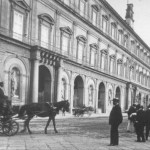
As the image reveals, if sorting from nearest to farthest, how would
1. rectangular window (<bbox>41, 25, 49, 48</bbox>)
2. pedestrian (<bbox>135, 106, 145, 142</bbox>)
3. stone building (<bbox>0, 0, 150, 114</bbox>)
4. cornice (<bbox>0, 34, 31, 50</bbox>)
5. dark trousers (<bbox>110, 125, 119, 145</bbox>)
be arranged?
dark trousers (<bbox>110, 125, 119, 145</bbox>) < pedestrian (<bbox>135, 106, 145, 142</bbox>) < cornice (<bbox>0, 34, 31, 50</bbox>) < stone building (<bbox>0, 0, 150, 114</bbox>) < rectangular window (<bbox>41, 25, 49, 48</bbox>)

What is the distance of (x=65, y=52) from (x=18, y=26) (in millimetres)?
7268

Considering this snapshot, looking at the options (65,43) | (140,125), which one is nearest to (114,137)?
(140,125)

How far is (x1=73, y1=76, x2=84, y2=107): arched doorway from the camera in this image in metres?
31.6

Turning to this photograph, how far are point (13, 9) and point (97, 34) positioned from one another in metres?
15.9

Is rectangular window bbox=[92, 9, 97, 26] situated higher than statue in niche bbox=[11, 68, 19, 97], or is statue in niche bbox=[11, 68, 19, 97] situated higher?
rectangular window bbox=[92, 9, 97, 26]

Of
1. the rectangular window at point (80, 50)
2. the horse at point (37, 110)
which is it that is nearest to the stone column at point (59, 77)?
the rectangular window at point (80, 50)

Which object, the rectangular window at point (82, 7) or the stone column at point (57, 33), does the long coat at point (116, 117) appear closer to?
the stone column at point (57, 33)

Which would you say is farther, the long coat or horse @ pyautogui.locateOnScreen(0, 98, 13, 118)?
horse @ pyautogui.locateOnScreen(0, 98, 13, 118)

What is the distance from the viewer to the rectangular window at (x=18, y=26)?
21131 millimetres

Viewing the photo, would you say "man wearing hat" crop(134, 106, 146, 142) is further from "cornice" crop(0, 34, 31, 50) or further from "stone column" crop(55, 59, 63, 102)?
"stone column" crop(55, 59, 63, 102)

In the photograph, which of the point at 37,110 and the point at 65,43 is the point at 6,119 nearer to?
the point at 37,110

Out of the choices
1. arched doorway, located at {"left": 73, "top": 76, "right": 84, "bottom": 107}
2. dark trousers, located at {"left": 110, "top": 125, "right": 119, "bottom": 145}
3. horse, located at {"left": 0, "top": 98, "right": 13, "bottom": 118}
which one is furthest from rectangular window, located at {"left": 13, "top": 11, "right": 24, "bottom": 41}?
dark trousers, located at {"left": 110, "top": 125, "right": 119, "bottom": 145}

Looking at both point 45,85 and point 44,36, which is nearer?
point 44,36

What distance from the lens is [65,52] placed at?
27859 mm
